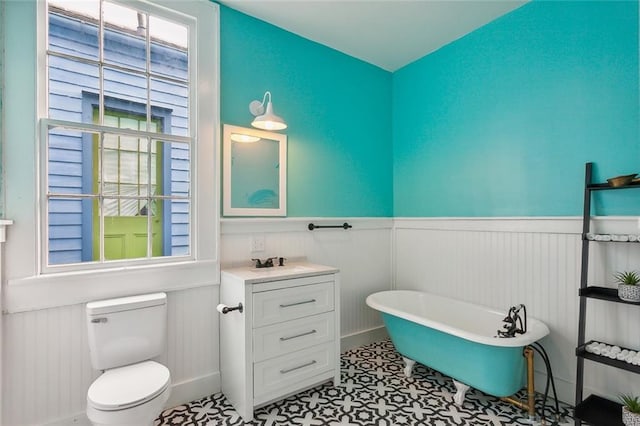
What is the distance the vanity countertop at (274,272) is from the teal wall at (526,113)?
136 cm

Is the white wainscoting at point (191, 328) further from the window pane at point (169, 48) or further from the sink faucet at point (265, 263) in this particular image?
the window pane at point (169, 48)

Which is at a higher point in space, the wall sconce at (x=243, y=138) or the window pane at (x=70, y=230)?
the wall sconce at (x=243, y=138)

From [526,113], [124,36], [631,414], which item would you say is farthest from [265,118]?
[631,414]

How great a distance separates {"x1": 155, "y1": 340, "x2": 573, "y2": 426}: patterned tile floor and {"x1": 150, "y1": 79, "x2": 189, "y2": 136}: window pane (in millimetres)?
1854

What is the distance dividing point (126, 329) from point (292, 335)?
99cm

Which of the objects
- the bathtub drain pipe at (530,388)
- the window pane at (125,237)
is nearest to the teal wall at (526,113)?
the bathtub drain pipe at (530,388)

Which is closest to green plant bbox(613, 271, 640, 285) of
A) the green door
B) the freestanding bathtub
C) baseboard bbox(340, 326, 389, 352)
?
the freestanding bathtub

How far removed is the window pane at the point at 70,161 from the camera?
1806mm

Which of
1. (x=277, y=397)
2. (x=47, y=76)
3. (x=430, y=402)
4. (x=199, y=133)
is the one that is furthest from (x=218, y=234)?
(x=430, y=402)

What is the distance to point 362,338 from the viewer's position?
3.07 m

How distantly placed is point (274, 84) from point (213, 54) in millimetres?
506

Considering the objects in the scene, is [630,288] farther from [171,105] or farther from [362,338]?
[171,105]

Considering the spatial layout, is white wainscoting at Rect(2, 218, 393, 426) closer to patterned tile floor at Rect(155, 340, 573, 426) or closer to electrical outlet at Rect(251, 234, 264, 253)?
electrical outlet at Rect(251, 234, 264, 253)

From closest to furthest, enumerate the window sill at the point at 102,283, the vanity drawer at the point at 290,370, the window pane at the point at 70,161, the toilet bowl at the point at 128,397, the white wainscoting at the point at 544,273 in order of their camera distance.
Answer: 1. the toilet bowl at the point at 128,397
2. the window sill at the point at 102,283
3. the window pane at the point at 70,161
4. the white wainscoting at the point at 544,273
5. the vanity drawer at the point at 290,370
